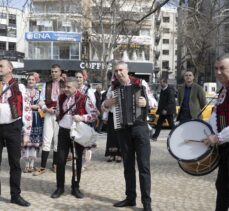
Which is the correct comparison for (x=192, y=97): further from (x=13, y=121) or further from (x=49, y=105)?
(x=13, y=121)

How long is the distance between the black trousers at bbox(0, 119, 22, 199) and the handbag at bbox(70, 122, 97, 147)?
772 millimetres

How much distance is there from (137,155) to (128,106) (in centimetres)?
66

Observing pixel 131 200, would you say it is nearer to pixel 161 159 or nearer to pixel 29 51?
pixel 161 159

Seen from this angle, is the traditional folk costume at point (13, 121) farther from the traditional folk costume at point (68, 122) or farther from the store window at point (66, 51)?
the store window at point (66, 51)

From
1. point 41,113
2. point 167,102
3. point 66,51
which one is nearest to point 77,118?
point 41,113

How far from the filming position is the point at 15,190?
5.95 meters

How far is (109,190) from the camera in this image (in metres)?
6.69

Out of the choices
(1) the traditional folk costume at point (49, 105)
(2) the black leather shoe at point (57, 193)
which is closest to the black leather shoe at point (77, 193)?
(2) the black leather shoe at point (57, 193)

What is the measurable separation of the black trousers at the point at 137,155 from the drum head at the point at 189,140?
946 mm

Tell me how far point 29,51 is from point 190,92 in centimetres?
4362

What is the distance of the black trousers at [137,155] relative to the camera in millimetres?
5594

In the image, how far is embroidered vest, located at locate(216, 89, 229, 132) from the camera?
4.36 meters

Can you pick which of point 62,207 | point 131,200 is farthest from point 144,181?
point 62,207

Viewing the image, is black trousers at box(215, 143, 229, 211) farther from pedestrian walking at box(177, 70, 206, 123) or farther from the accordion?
pedestrian walking at box(177, 70, 206, 123)
